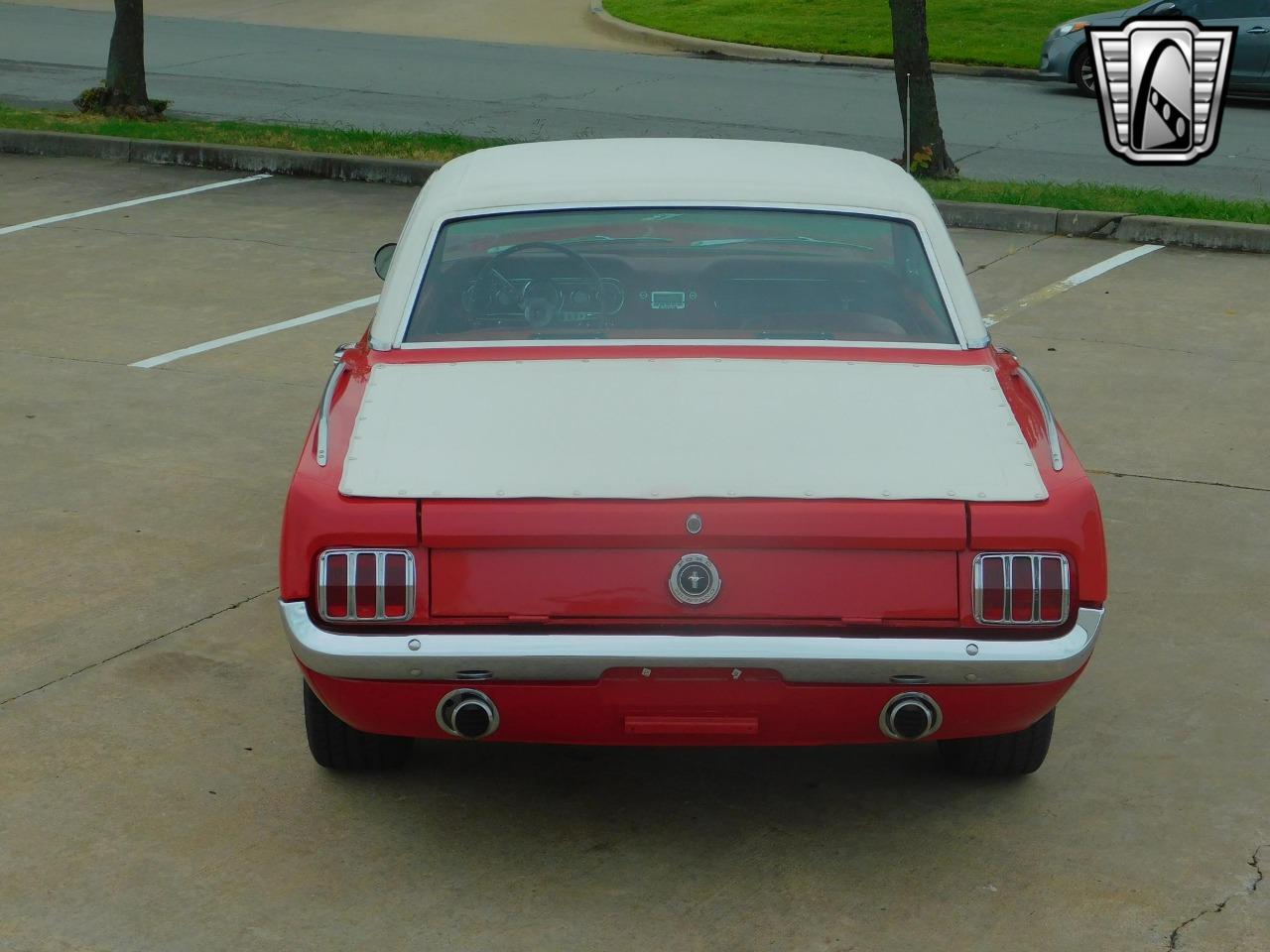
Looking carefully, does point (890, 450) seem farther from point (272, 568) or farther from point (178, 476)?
point (178, 476)

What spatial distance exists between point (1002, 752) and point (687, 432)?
121cm

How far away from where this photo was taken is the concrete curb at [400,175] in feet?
37.0

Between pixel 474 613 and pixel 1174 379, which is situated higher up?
pixel 474 613

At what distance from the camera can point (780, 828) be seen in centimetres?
421

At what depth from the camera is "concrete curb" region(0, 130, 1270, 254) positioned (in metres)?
11.3

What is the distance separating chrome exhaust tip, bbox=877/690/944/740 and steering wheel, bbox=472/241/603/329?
1633mm

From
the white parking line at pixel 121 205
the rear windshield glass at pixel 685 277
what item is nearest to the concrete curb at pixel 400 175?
the white parking line at pixel 121 205

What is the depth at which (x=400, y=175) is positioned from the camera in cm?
1334

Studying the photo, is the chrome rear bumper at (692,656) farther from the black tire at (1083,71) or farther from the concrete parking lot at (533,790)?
the black tire at (1083,71)

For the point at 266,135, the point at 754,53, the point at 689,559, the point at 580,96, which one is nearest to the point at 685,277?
the point at 689,559

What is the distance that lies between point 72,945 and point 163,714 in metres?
1.16

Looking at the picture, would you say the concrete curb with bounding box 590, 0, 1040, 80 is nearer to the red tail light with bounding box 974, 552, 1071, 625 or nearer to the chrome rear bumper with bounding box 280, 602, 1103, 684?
the red tail light with bounding box 974, 552, 1071, 625

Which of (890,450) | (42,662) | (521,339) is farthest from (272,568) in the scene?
(890,450)

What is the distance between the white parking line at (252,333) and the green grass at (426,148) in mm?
4109
